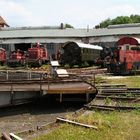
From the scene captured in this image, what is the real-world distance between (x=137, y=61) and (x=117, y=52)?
1849 millimetres

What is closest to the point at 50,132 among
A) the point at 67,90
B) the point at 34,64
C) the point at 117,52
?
the point at 67,90

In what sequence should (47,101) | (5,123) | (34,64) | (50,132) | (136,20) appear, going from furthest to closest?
(136,20)
(34,64)
(47,101)
(5,123)
(50,132)

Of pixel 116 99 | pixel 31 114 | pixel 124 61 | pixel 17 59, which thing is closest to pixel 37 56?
pixel 17 59

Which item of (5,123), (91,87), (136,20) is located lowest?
(5,123)

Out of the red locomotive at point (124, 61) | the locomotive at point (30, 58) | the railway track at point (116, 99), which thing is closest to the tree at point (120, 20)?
the locomotive at point (30, 58)

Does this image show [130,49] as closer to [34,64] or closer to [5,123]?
[34,64]

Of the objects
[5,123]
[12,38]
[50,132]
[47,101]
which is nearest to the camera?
[50,132]

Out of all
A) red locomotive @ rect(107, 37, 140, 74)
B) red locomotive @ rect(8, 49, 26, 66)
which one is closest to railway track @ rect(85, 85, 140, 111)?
red locomotive @ rect(107, 37, 140, 74)

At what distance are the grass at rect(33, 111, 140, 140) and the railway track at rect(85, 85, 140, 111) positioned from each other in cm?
132

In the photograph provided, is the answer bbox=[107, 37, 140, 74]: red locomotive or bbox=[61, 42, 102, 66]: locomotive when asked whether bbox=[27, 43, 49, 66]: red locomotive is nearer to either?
bbox=[61, 42, 102, 66]: locomotive

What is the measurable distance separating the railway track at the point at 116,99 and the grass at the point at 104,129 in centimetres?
132

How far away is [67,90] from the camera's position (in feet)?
73.9

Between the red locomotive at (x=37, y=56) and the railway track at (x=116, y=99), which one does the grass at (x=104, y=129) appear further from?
the red locomotive at (x=37, y=56)

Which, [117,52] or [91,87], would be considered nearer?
[91,87]
